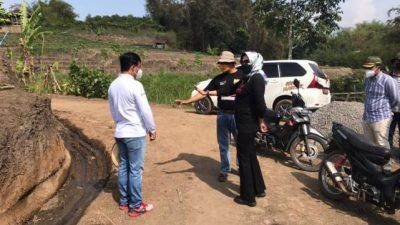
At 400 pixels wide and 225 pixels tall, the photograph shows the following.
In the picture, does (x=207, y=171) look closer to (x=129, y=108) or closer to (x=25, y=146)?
(x=129, y=108)

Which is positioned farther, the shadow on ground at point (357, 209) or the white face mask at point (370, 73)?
the white face mask at point (370, 73)

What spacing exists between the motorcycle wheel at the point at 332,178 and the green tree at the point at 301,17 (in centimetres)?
1493

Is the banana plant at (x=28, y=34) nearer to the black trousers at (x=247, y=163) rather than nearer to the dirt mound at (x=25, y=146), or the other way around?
the dirt mound at (x=25, y=146)

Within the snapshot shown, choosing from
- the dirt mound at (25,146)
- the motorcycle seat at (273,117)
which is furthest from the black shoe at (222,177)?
the dirt mound at (25,146)

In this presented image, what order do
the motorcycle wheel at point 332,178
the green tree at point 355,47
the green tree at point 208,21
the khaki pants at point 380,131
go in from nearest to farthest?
the motorcycle wheel at point 332,178
the khaki pants at point 380,131
the green tree at point 355,47
the green tree at point 208,21

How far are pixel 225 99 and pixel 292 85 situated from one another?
6828 mm

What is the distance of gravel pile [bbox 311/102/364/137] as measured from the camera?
1025cm

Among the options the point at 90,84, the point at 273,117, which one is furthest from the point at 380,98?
the point at 90,84

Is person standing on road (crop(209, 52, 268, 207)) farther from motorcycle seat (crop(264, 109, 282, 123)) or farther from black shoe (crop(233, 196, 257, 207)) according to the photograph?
motorcycle seat (crop(264, 109, 282, 123))

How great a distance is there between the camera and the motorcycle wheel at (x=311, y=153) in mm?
7676

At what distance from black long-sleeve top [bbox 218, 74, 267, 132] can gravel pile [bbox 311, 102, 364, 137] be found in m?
4.67

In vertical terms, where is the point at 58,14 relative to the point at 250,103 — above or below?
above

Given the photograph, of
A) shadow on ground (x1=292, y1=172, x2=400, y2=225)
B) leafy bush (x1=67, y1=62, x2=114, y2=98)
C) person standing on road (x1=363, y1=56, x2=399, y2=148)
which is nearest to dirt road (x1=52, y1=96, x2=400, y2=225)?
shadow on ground (x1=292, y1=172, x2=400, y2=225)

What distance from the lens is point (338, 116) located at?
1048 centimetres
